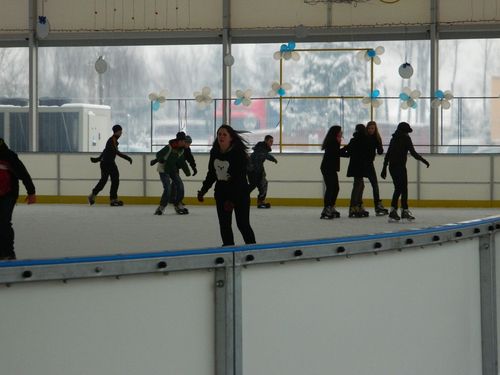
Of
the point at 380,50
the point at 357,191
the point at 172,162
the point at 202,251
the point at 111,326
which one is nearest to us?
the point at 111,326

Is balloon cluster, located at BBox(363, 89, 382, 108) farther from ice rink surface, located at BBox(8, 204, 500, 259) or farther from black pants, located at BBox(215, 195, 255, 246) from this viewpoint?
black pants, located at BBox(215, 195, 255, 246)

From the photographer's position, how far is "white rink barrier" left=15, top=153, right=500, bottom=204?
814 inches

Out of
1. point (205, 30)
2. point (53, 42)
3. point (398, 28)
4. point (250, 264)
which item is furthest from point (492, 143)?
point (250, 264)

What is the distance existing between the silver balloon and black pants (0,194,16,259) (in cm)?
1460

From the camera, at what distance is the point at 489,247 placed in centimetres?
458

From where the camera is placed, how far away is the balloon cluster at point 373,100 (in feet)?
76.0

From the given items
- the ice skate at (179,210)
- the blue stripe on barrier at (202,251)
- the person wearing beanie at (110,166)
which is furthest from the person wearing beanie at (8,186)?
the person wearing beanie at (110,166)

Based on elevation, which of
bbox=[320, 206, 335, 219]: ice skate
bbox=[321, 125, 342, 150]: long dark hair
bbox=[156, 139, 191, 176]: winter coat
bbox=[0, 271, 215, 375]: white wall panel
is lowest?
bbox=[320, 206, 335, 219]: ice skate

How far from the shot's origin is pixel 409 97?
22.8 m

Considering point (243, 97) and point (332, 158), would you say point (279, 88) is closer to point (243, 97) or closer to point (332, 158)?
point (243, 97)

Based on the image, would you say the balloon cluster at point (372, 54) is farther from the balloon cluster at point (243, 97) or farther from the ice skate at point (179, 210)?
the ice skate at point (179, 210)

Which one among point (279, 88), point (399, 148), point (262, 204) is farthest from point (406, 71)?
point (399, 148)

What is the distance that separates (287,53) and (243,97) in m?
1.38

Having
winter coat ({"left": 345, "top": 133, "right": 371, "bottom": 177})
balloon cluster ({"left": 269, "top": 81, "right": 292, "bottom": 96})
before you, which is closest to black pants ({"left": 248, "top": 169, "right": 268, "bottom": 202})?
winter coat ({"left": 345, "top": 133, "right": 371, "bottom": 177})
